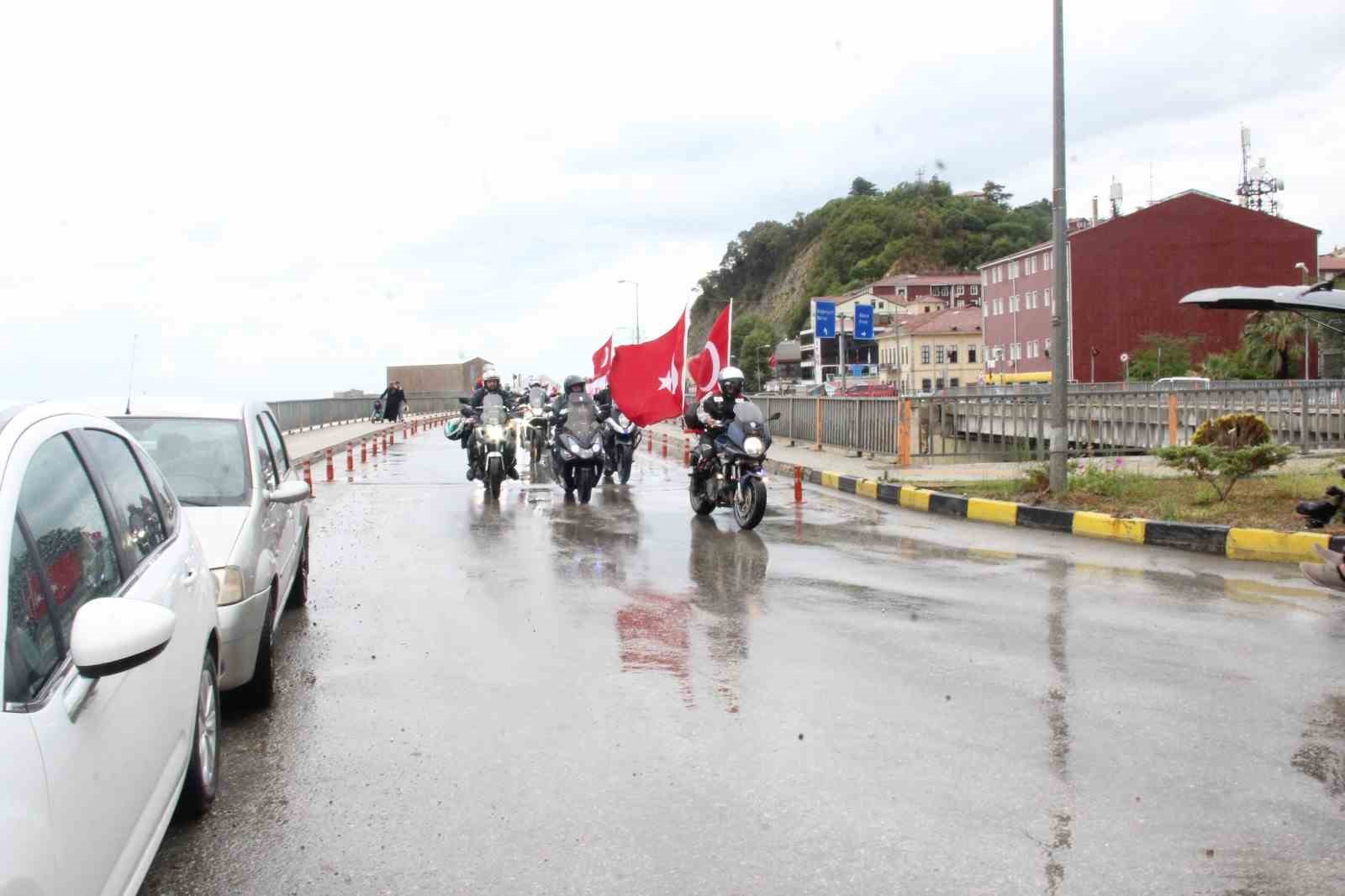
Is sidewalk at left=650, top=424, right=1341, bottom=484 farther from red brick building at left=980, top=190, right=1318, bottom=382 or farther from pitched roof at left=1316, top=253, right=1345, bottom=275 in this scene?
pitched roof at left=1316, top=253, right=1345, bottom=275

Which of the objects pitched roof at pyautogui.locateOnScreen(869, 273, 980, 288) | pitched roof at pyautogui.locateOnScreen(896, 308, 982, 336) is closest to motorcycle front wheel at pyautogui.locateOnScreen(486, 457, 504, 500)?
pitched roof at pyautogui.locateOnScreen(896, 308, 982, 336)

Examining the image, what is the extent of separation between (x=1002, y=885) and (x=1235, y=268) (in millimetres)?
79415

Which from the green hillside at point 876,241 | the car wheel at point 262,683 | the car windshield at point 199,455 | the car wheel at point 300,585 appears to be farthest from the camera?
the green hillside at point 876,241

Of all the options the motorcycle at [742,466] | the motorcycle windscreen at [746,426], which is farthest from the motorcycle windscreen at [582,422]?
the motorcycle windscreen at [746,426]

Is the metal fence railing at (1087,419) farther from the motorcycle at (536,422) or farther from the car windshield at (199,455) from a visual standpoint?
the car windshield at (199,455)

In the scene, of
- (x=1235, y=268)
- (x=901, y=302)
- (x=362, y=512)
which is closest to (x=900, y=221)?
(x=901, y=302)

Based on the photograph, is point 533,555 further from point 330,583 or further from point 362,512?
point 362,512

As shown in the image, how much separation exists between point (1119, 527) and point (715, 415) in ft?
13.7

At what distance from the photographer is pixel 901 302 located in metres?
142

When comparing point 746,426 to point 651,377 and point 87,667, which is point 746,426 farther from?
point 87,667

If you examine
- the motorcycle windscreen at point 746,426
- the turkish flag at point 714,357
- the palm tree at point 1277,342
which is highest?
the palm tree at point 1277,342

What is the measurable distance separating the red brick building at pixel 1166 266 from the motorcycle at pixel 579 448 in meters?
64.5

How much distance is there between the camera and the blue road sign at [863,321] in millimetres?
63412

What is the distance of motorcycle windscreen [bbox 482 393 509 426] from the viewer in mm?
17406
